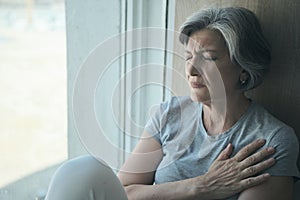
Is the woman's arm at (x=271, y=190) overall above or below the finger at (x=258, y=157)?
below

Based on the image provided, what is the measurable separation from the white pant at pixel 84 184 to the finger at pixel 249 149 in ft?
1.08

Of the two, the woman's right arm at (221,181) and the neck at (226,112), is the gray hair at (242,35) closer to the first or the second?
the neck at (226,112)

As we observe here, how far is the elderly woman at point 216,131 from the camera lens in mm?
1027

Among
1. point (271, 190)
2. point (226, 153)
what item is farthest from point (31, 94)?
point (271, 190)

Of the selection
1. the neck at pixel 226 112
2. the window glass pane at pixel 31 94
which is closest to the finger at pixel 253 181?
the neck at pixel 226 112

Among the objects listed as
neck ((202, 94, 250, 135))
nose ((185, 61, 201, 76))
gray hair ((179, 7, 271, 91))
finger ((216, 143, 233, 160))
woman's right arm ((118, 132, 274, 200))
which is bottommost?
woman's right arm ((118, 132, 274, 200))

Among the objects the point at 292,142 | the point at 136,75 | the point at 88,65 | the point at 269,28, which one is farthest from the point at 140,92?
the point at 292,142

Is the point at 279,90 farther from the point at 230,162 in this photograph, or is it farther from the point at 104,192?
the point at 104,192

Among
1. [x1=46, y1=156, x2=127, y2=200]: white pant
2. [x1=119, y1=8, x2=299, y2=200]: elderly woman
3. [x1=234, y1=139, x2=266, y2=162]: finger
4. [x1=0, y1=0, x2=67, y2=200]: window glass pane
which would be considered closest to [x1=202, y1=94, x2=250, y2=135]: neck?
[x1=119, y1=8, x2=299, y2=200]: elderly woman

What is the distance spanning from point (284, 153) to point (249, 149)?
0.29ft

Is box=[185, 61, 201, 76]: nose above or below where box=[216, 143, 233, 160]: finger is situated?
above

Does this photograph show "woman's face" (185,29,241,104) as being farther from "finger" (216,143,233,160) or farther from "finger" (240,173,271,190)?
"finger" (240,173,271,190)

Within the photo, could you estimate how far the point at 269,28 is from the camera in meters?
1.17

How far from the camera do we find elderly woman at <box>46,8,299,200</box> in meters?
1.01
